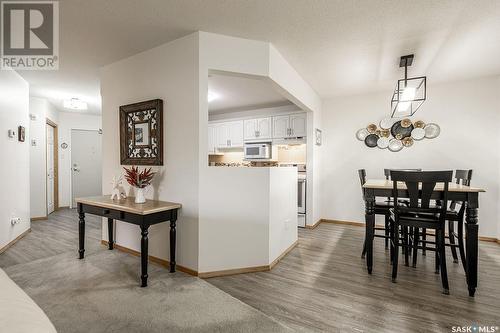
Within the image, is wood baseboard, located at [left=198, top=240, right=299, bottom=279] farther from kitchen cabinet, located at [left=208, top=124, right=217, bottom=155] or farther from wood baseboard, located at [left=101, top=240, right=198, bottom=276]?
kitchen cabinet, located at [left=208, top=124, right=217, bottom=155]

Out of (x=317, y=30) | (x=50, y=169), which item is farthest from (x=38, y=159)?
(x=317, y=30)

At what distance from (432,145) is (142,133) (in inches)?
177

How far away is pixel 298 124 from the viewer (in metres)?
4.60

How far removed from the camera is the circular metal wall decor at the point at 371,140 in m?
4.43

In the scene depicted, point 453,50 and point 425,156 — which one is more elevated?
point 453,50

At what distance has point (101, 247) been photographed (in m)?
3.24

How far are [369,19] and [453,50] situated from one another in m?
1.40

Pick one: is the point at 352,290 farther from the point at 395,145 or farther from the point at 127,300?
the point at 395,145

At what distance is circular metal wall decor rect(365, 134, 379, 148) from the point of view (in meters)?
4.43

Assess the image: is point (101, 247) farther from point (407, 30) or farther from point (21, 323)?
point (407, 30)

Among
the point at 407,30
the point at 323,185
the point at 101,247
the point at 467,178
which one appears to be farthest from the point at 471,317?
the point at 101,247

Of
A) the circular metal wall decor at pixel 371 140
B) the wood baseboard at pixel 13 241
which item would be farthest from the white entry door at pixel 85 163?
the circular metal wall decor at pixel 371 140

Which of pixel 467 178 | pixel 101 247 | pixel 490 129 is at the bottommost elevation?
pixel 101 247

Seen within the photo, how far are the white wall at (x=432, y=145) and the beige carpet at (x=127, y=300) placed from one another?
3.41 meters
